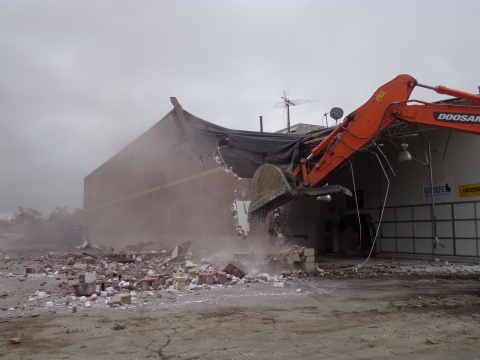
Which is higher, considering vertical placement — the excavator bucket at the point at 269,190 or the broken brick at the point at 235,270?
the excavator bucket at the point at 269,190

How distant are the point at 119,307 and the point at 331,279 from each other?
4917mm

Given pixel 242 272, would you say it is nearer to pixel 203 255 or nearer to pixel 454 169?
pixel 203 255

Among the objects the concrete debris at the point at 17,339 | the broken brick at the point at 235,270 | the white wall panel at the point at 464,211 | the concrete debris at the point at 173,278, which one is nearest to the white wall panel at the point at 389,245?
the concrete debris at the point at 173,278

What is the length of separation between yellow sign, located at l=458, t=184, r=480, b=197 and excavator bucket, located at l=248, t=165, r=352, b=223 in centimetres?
700

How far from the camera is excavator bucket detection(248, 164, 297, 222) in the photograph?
7578 millimetres

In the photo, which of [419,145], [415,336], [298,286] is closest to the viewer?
[415,336]

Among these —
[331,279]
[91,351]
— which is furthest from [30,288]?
[331,279]

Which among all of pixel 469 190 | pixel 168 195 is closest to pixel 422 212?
pixel 469 190

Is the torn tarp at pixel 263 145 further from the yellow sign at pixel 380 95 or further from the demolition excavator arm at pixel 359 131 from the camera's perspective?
the yellow sign at pixel 380 95

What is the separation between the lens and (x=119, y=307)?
5957 millimetres

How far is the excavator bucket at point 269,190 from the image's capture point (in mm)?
7578

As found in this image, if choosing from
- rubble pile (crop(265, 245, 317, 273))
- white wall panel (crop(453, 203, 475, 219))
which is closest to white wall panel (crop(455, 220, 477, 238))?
white wall panel (crop(453, 203, 475, 219))

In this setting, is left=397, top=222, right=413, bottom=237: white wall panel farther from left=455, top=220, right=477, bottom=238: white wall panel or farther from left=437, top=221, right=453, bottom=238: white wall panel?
left=455, top=220, right=477, bottom=238: white wall panel

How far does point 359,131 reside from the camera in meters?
7.86
